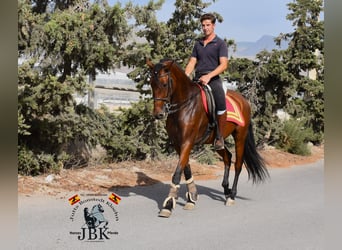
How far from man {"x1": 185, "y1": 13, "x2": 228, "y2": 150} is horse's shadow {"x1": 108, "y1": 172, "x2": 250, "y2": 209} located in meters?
1.39

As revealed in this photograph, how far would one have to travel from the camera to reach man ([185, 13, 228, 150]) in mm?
6402

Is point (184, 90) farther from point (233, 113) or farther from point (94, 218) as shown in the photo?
point (94, 218)

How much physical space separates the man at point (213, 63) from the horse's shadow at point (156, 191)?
139 cm

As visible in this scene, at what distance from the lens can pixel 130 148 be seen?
998 cm

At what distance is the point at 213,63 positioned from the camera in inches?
259

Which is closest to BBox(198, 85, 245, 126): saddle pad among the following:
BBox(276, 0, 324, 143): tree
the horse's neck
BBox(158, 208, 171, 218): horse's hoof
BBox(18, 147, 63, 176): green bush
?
the horse's neck

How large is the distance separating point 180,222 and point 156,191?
2.24m

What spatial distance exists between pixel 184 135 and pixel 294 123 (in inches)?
374

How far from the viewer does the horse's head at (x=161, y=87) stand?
5660 mm

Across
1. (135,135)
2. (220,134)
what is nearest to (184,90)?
(220,134)

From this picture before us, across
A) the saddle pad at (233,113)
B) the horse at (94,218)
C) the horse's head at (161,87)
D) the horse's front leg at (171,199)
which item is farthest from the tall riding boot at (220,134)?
the horse at (94,218)
